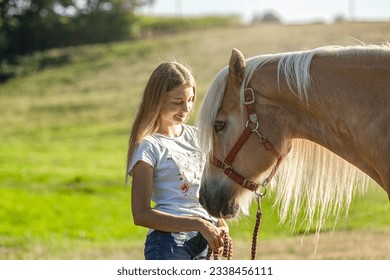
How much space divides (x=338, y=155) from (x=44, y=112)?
3621cm

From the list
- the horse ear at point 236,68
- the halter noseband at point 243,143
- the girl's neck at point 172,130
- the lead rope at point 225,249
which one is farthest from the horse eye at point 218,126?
the lead rope at point 225,249

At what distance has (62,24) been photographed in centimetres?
5469

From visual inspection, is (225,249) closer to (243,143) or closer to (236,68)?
(243,143)

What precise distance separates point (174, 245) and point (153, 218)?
199mm

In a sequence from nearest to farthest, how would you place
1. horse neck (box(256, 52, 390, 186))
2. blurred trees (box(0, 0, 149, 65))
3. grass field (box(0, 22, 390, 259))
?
1. horse neck (box(256, 52, 390, 186))
2. grass field (box(0, 22, 390, 259))
3. blurred trees (box(0, 0, 149, 65))

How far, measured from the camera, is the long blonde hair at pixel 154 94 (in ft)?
13.1

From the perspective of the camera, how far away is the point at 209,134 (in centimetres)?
385

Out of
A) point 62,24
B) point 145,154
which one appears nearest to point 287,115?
point 145,154

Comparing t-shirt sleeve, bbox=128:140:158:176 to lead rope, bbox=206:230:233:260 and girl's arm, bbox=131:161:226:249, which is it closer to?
girl's arm, bbox=131:161:226:249

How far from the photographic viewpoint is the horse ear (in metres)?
3.78

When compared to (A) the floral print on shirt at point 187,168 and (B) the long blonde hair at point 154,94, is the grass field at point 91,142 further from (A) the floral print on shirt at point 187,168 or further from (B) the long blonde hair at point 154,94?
(B) the long blonde hair at point 154,94

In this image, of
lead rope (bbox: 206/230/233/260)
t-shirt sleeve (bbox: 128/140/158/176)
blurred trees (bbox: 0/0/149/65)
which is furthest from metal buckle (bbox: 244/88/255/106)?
blurred trees (bbox: 0/0/149/65)

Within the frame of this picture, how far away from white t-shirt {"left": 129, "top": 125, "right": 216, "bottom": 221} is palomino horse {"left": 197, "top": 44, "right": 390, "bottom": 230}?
0.11 metres
